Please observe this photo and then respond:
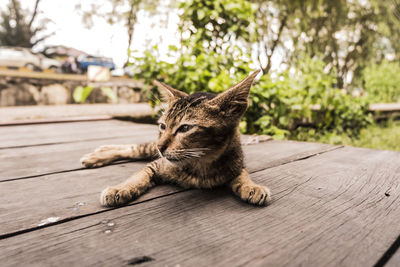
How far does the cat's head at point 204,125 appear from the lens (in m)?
1.61

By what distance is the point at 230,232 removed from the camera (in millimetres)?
1156

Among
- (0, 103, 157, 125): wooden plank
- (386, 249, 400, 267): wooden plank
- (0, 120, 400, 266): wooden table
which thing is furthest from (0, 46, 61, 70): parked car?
(386, 249, 400, 267): wooden plank

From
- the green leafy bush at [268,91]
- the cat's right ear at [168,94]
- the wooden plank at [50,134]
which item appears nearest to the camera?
the cat's right ear at [168,94]

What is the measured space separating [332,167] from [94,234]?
180 centimetres

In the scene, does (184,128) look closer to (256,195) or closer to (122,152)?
(256,195)

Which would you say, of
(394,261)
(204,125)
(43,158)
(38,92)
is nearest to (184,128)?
(204,125)

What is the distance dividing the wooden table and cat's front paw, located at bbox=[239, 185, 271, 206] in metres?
0.04

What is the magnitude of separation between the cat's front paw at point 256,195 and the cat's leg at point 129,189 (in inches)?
22.7

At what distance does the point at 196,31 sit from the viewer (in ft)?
15.9

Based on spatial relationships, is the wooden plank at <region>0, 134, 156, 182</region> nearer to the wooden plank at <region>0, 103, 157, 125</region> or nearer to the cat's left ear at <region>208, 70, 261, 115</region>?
the cat's left ear at <region>208, 70, 261, 115</region>

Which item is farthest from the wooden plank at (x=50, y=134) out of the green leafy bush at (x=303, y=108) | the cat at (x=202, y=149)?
the cat at (x=202, y=149)

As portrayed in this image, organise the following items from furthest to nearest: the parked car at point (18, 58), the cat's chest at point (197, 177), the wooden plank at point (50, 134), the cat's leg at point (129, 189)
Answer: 1. the parked car at point (18, 58)
2. the wooden plank at point (50, 134)
3. the cat's chest at point (197, 177)
4. the cat's leg at point (129, 189)

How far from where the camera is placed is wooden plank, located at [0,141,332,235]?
4.33ft

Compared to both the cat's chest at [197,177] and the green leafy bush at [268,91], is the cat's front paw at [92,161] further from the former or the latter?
the green leafy bush at [268,91]
